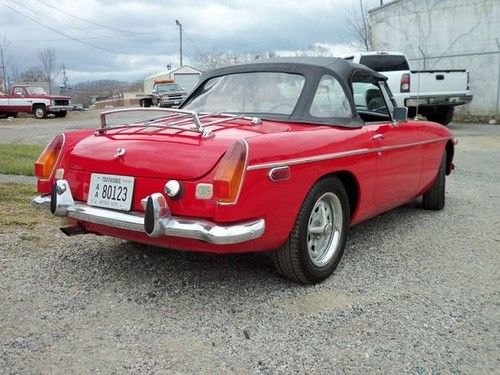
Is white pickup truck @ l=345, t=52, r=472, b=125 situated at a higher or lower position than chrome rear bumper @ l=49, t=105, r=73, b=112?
higher

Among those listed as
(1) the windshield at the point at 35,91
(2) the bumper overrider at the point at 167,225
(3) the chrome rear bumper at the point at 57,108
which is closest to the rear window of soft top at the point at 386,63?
(2) the bumper overrider at the point at 167,225

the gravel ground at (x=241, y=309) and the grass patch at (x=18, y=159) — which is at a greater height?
the grass patch at (x=18, y=159)

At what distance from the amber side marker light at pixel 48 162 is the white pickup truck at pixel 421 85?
10.0m

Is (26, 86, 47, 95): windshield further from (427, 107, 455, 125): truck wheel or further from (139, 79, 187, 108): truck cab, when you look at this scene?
(427, 107, 455, 125): truck wheel

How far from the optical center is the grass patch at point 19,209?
501 cm

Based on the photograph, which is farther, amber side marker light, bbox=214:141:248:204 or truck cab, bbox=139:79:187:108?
truck cab, bbox=139:79:187:108

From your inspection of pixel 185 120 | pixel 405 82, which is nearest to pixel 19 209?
pixel 185 120

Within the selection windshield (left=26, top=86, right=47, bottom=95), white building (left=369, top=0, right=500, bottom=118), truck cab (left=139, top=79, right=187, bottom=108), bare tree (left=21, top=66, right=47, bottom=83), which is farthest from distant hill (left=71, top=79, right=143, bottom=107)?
white building (left=369, top=0, right=500, bottom=118)

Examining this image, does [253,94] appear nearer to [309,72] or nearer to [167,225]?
[309,72]

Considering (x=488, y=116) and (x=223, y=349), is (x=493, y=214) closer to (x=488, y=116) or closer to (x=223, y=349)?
(x=223, y=349)

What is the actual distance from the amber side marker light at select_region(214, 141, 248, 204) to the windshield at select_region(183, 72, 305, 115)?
1057 millimetres

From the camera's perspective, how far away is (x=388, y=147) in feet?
14.4

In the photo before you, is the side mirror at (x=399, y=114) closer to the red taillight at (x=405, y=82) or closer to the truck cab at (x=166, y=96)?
the red taillight at (x=405, y=82)

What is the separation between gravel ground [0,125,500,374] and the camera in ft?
8.75
